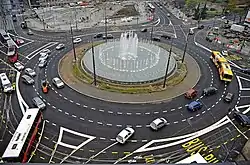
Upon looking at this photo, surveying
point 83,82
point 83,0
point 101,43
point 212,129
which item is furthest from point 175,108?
point 83,0

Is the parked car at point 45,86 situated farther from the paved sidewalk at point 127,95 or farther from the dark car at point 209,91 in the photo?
the dark car at point 209,91

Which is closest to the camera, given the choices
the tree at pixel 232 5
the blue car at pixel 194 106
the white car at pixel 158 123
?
the white car at pixel 158 123

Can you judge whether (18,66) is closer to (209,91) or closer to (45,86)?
(45,86)

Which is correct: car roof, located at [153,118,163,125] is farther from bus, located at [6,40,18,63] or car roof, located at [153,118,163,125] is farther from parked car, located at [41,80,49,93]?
bus, located at [6,40,18,63]

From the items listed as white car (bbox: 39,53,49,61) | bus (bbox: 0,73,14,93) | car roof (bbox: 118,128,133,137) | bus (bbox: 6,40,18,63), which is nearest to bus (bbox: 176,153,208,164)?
car roof (bbox: 118,128,133,137)

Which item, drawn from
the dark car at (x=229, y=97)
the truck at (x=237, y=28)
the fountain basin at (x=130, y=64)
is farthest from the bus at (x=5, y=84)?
the truck at (x=237, y=28)
